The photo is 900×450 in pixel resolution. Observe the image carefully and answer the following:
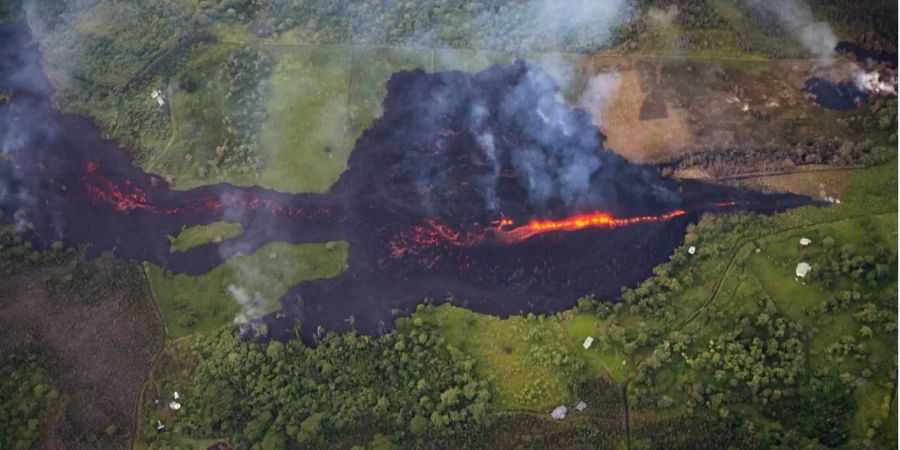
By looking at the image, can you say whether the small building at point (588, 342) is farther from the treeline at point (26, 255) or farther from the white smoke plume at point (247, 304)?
the treeline at point (26, 255)

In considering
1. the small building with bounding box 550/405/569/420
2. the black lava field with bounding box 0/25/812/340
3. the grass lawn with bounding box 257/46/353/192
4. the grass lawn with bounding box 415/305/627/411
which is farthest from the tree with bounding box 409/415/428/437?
the grass lawn with bounding box 257/46/353/192

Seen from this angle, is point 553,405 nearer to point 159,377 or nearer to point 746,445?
point 746,445

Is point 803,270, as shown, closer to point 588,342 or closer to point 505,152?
point 588,342

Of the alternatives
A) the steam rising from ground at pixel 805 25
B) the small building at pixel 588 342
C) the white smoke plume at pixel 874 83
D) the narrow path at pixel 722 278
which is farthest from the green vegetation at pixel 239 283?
the white smoke plume at pixel 874 83

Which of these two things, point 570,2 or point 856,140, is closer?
point 856,140

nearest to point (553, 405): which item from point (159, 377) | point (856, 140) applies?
point (159, 377)

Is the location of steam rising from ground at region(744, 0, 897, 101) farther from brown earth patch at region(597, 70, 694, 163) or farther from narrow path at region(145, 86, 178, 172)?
narrow path at region(145, 86, 178, 172)
